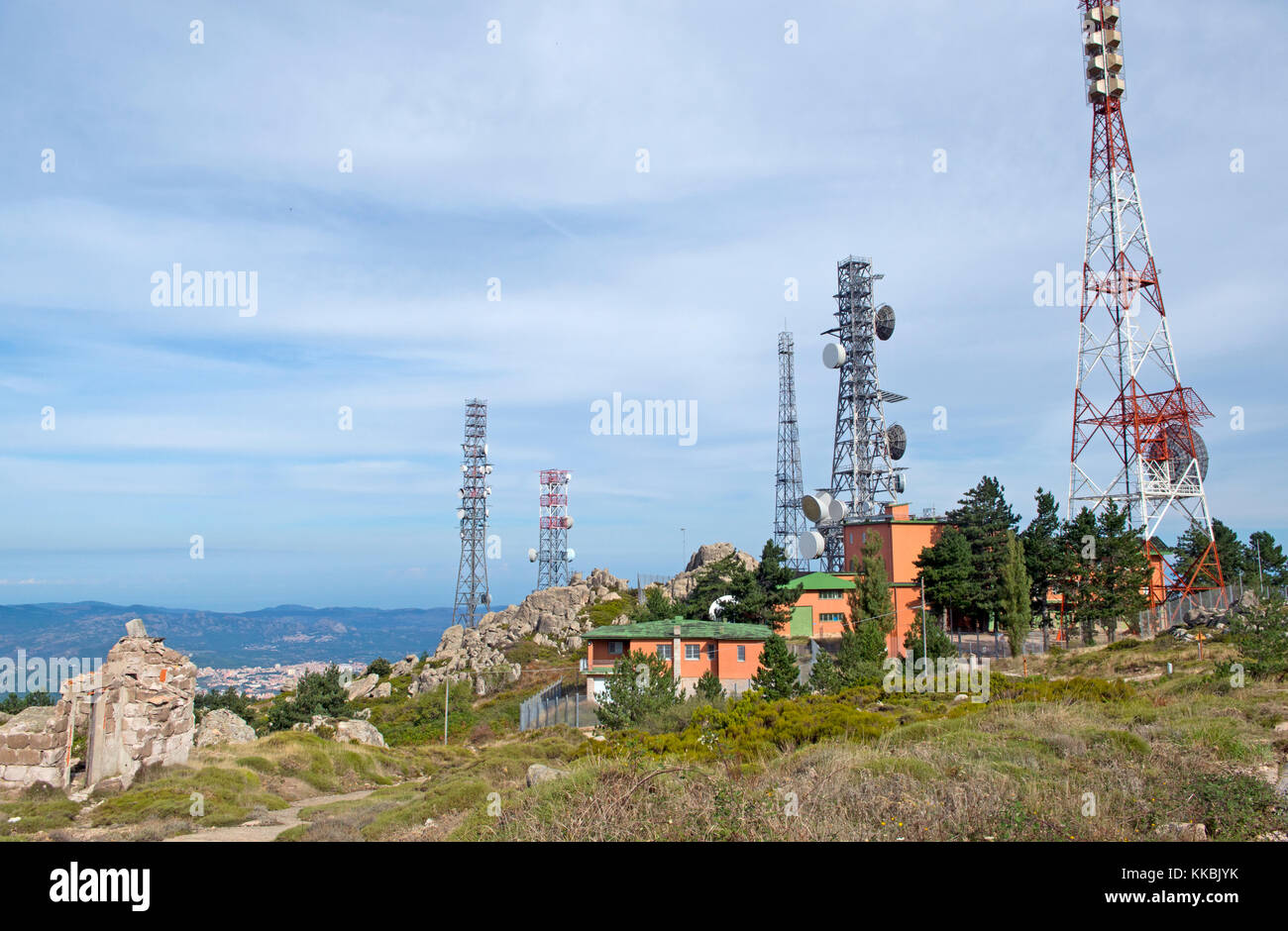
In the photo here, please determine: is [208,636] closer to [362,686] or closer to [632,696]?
[362,686]

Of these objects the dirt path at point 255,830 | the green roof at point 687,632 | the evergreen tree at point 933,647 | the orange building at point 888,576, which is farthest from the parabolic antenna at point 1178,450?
the dirt path at point 255,830

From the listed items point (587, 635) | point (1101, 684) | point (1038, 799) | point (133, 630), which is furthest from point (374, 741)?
point (1038, 799)

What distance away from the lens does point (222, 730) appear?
3031 centimetres

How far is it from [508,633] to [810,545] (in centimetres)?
2804

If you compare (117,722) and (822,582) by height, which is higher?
(822,582)

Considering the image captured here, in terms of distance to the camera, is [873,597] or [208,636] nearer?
[873,597]

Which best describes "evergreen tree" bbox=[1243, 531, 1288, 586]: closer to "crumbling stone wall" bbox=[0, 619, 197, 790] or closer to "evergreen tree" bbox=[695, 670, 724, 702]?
"evergreen tree" bbox=[695, 670, 724, 702]

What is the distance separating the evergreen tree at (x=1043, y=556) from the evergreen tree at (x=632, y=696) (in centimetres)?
2408

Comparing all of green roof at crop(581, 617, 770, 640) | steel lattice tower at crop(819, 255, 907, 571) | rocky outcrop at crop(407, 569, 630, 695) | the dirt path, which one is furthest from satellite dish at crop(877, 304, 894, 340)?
the dirt path

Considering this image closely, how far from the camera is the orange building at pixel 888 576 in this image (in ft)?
153

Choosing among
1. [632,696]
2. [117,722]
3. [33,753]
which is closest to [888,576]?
[632,696]

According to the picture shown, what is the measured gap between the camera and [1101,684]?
20.0 meters

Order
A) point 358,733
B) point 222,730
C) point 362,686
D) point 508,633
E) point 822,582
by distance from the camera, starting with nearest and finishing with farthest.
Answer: point 222,730 → point 358,733 → point 822,582 → point 362,686 → point 508,633
